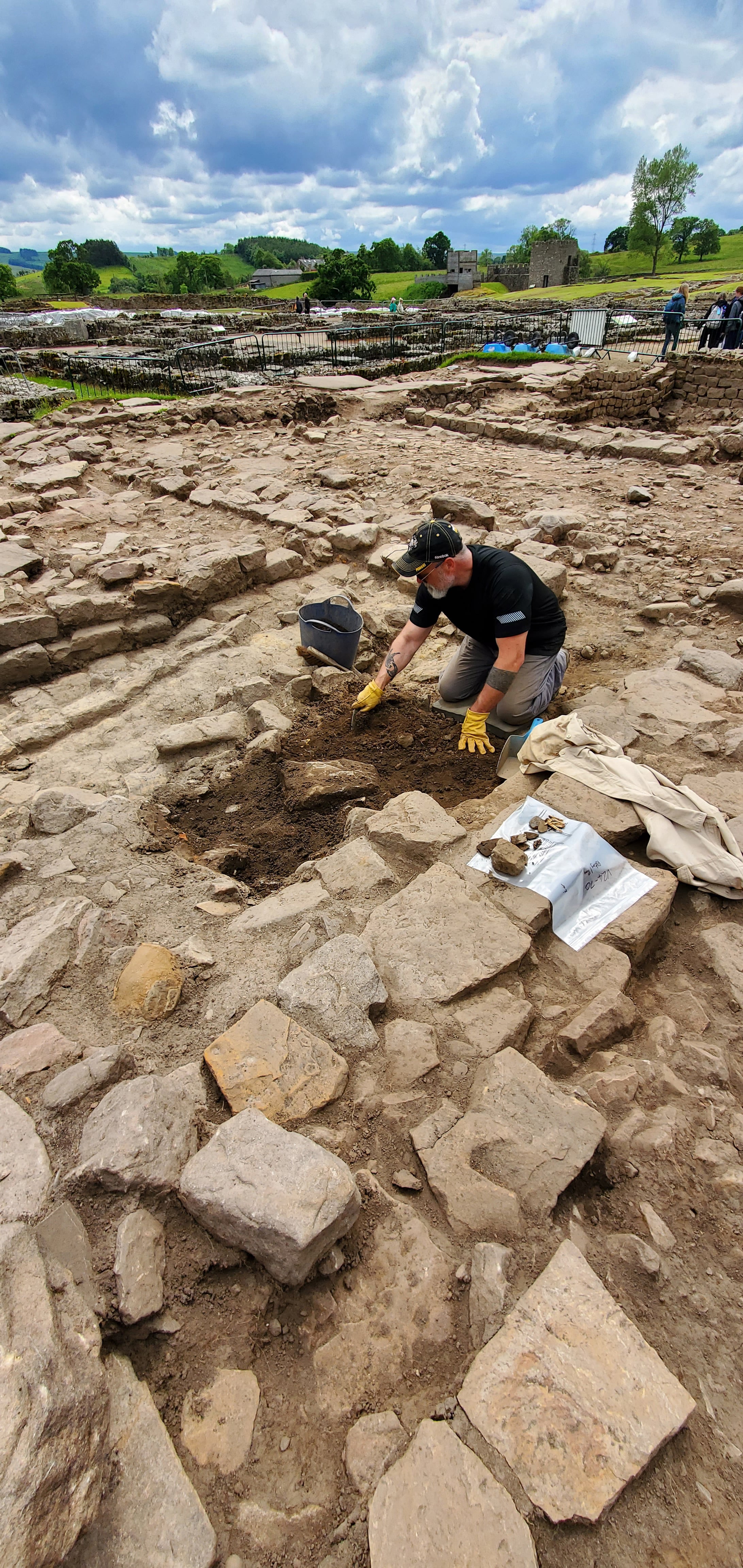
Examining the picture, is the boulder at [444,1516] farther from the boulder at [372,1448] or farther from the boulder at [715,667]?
the boulder at [715,667]

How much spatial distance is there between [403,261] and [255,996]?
10075 centimetres

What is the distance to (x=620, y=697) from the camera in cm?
405

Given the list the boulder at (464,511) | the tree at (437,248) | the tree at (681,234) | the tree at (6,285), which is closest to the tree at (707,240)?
the tree at (681,234)

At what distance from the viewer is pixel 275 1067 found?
2.14m

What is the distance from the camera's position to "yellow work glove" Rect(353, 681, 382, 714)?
4.38 metres

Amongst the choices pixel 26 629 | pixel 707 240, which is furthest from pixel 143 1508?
pixel 707 240

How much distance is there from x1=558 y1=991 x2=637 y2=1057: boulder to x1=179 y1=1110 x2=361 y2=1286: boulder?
91cm

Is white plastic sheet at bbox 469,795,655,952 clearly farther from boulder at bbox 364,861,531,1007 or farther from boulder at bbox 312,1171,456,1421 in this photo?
boulder at bbox 312,1171,456,1421

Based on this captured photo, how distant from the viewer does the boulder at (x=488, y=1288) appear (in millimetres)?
1597

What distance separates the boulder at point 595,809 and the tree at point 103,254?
118182 millimetres

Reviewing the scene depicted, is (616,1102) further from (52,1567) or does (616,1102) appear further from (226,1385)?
(52,1567)

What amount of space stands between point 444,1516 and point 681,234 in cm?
8886

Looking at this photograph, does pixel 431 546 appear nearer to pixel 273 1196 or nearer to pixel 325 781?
pixel 325 781

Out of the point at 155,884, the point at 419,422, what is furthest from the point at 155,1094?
the point at 419,422
